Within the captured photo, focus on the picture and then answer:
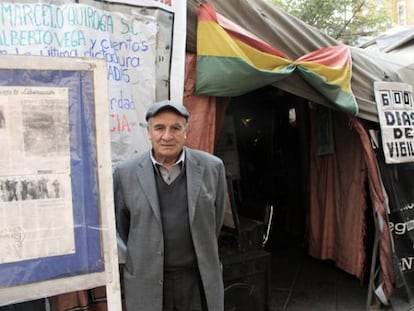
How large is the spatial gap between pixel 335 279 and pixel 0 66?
4718 mm

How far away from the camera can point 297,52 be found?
364 cm

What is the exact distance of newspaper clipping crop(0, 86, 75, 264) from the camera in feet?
5.43

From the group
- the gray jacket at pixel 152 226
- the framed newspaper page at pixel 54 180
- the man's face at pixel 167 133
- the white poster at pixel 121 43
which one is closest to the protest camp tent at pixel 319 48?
the white poster at pixel 121 43

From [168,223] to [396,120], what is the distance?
9.53 feet

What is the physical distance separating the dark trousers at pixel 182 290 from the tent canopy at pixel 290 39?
1640 mm

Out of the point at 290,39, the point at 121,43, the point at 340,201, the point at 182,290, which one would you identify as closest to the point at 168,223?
the point at 182,290

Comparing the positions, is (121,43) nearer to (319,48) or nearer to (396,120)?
(319,48)

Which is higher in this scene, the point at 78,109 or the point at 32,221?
the point at 78,109

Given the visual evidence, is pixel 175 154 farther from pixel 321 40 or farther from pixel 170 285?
pixel 321 40

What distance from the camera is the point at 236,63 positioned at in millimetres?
3051

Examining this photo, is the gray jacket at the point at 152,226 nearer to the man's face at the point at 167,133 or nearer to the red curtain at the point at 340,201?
the man's face at the point at 167,133

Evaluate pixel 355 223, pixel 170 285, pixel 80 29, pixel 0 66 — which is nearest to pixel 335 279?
pixel 355 223

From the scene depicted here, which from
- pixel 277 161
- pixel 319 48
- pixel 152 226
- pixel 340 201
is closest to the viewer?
pixel 152 226

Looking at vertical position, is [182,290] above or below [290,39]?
below
